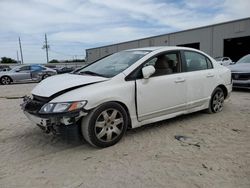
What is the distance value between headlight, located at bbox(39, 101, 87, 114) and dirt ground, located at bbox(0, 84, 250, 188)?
0.65 meters

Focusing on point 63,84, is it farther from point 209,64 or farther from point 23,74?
point 23,74

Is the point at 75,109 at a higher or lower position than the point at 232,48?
lower

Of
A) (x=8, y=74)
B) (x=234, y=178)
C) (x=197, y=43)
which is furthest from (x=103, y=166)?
(x=197, y=43)

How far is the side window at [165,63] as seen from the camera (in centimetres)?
471

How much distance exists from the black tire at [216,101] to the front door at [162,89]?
105 centimetres

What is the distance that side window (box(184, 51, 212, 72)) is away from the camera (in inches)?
206

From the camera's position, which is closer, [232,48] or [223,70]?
[223,70]

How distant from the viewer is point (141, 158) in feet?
11.7

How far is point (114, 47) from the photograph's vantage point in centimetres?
5397

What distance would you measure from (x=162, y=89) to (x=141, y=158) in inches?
57.2

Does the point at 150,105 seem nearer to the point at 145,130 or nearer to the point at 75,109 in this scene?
the point at 145,130

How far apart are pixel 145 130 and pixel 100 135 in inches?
45.2

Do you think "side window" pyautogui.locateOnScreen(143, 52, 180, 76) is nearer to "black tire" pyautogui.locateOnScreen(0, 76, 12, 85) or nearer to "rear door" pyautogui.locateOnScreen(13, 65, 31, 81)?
"rear door" pyautogui.locateOnScreen(13, 65, 31, 81)

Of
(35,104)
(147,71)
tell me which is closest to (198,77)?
(147,71)
